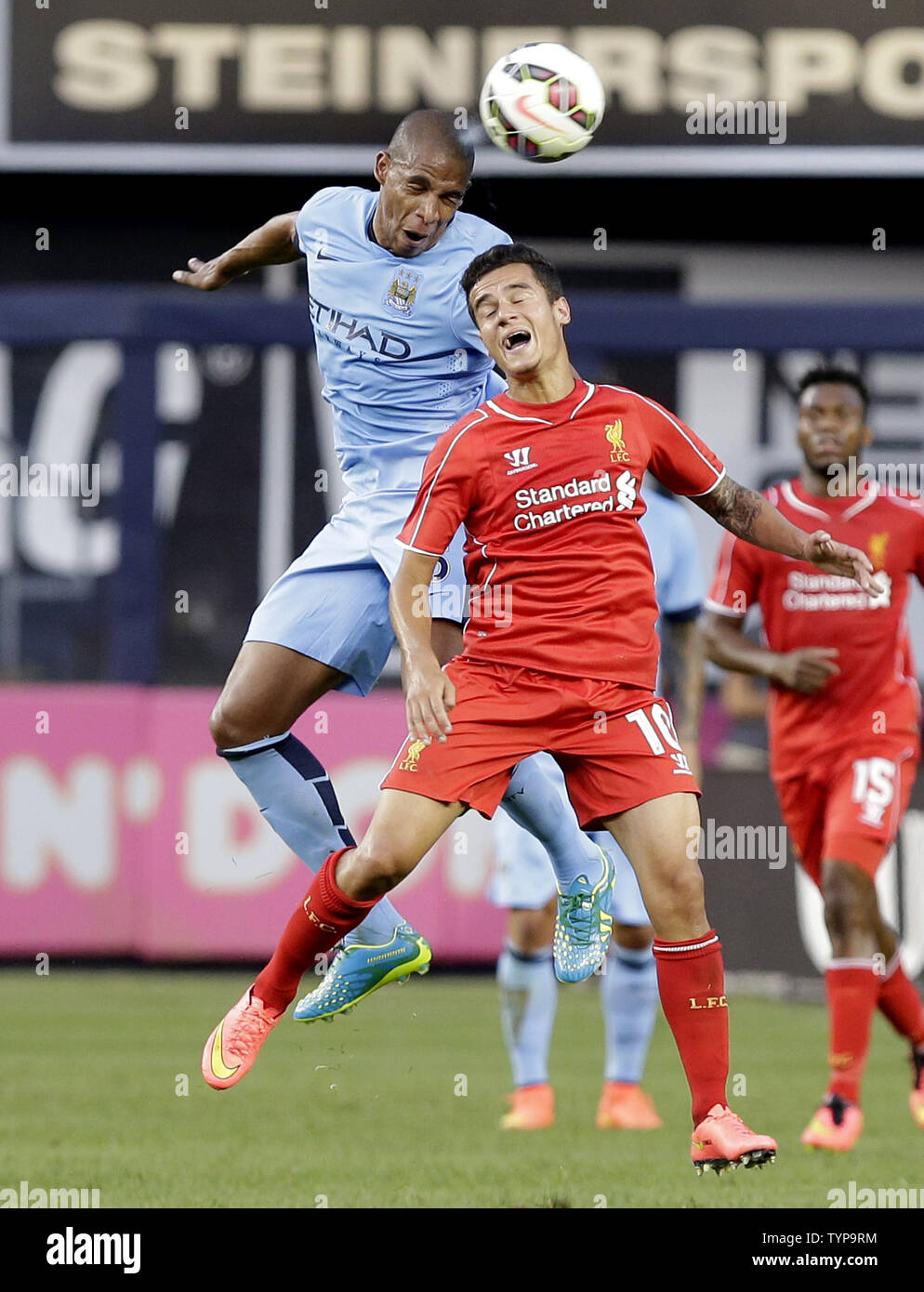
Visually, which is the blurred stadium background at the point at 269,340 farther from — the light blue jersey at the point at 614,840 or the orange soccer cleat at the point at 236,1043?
the orange soccer cleat at the point at 236,1043

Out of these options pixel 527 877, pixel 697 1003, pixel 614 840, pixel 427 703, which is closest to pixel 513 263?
pixel 427 703

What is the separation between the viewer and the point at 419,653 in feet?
15.5

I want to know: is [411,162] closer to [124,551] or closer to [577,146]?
[577,146]

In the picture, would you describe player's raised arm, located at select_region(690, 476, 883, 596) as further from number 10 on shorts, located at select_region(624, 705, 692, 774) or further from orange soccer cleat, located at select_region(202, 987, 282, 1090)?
orange soccer cleat, located at select_region(202, 987, 282, 1090)

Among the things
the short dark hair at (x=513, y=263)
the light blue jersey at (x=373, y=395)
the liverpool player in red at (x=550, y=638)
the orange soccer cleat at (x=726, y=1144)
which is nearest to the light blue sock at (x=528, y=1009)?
the light blue jersey at (x=373, y=395)

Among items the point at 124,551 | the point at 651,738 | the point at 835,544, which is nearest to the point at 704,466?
the point at 835,544

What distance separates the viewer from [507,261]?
16.1 feet

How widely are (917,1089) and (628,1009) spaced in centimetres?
102

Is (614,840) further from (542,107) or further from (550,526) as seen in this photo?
(542,107)

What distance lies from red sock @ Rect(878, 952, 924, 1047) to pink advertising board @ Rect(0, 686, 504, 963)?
3350mm

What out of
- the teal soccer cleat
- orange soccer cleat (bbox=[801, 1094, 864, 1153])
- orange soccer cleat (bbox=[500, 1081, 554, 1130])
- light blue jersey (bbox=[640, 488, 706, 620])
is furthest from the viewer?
light blue jersey (bbox=[640, 488, 706, 620])

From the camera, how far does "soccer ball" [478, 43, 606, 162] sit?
514cm

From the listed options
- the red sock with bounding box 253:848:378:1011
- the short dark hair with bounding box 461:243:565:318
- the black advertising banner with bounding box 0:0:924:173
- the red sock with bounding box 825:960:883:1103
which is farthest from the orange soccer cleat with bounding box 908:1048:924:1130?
the black advertising banner with bounding box 0:0:924:173
